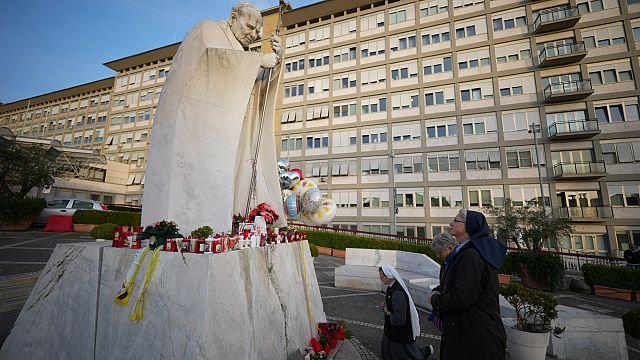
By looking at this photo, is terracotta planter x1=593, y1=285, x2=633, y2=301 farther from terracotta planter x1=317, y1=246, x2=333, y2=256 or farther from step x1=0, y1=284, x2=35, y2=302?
step x1=0, y1=284, x2=35, y2=302

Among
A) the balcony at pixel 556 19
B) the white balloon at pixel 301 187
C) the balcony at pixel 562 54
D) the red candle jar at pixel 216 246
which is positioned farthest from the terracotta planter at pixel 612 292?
the balcony at pixel 556 19

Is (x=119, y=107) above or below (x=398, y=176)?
above

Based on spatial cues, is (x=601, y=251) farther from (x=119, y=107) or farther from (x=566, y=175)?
(x=119, y=107)

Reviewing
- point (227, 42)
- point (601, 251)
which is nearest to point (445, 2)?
point (601, 251)

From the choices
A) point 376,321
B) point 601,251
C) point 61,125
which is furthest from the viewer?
point 61,125

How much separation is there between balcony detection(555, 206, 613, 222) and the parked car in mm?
31572

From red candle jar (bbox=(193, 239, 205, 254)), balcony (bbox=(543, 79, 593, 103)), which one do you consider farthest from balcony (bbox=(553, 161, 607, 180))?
red candle jar (bbox=(193, 239, 205, 254))

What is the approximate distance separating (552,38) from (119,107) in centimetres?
5257

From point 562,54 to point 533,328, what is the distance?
1064 inches

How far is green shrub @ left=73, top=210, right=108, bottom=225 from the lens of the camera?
16.2 meters

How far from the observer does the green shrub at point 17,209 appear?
14055mm

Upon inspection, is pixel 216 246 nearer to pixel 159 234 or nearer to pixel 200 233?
pixel 200 233

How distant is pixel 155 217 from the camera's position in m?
4.24

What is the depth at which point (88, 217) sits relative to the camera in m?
16.2
